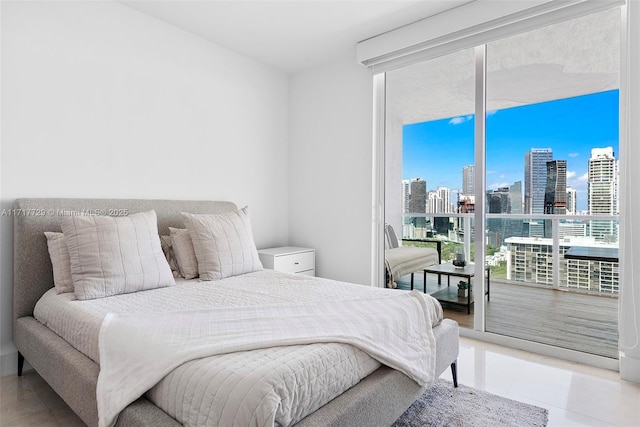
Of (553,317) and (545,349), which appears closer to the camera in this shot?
(545,349)

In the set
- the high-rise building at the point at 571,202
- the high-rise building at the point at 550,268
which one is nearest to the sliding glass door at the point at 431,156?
the high-rise building at the point at 550,268

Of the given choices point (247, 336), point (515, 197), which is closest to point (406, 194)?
point (515, 197)

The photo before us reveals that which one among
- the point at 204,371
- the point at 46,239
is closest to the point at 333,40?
the point at 46,239

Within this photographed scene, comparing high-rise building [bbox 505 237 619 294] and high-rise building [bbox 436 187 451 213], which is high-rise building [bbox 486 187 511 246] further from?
high-rise building [bbox 436 187 451 213]

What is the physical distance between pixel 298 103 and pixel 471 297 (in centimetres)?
274

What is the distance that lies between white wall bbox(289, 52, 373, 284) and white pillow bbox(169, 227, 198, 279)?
5.23ft

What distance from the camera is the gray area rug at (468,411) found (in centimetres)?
182

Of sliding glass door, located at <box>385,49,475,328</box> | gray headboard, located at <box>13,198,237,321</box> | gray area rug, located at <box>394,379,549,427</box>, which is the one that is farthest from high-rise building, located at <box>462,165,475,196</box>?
gray headboard, located at <box>13,198,237,321</box>

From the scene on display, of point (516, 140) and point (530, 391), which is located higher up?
point (516, 140)

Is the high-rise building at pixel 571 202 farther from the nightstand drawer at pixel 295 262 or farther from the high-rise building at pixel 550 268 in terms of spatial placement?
the nightstand drawer at pixel 295 262

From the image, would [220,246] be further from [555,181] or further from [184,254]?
[555,181]

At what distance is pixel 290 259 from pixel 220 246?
3.64ft

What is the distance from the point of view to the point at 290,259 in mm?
3727

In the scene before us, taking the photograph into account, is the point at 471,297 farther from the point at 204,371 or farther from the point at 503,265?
the point at 204,371
